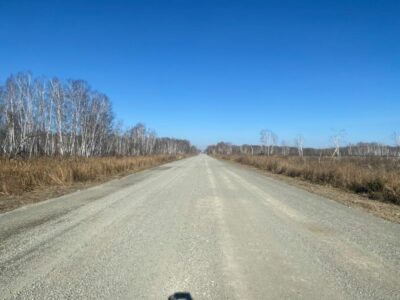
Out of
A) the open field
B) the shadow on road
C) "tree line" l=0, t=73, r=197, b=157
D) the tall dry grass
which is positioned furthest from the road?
"tree line" l=0, t=73, r=197, b=157

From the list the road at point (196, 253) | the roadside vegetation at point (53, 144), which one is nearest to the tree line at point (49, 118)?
the roadside vegetation at point (53, 144)

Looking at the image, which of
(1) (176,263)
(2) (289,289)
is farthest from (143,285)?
(2) (289,289)

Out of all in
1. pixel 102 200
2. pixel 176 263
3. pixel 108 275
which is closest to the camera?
pixel 108 275

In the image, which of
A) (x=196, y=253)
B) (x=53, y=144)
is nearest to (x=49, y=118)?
(x=53, y=144)

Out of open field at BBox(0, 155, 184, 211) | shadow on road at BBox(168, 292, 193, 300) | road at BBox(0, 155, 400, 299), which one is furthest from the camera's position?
open field at BBox(0, 155, 184, 211)

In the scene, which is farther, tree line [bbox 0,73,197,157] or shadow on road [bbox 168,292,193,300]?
tree line [bbox 0,73,197,157]

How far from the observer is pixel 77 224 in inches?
293

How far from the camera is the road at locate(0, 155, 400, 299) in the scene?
13.3 ft

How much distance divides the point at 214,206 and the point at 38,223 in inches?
186

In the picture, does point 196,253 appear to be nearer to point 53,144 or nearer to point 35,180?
point 35,180

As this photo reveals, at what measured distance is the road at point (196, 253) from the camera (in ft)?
13.3

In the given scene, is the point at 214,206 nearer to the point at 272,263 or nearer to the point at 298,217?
the point at 298,217

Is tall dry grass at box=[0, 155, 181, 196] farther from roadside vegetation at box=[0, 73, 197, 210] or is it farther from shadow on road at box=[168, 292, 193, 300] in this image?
shadow on road at box=[168, 292, 193, 300]

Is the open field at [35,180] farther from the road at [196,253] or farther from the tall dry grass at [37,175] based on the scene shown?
the road at [196,253]
